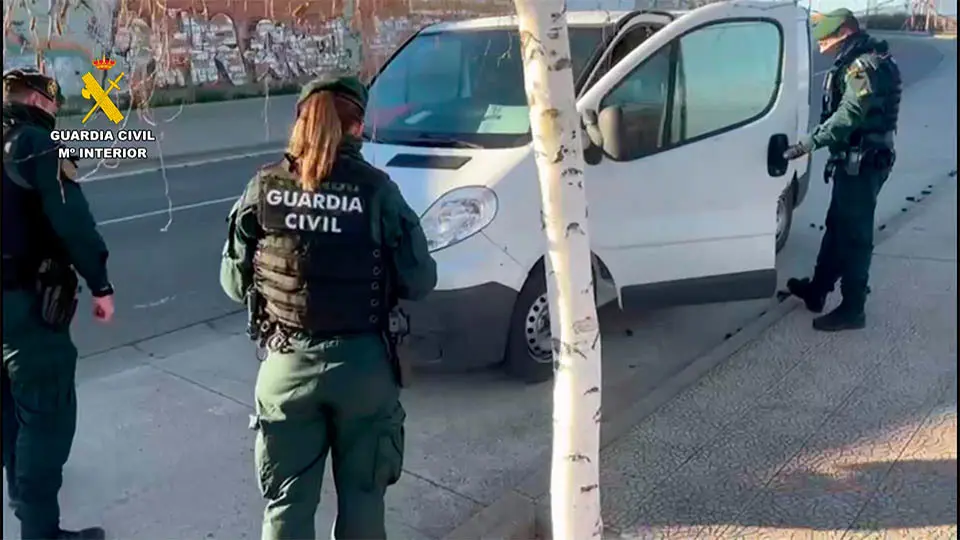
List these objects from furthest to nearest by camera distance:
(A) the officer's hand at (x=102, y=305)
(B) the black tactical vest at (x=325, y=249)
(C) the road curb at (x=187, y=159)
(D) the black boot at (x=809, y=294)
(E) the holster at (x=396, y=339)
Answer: (C) the road curb at (x=187, y=159)
(D) the black boot at (x=809, y=294)
(A) the officer's hand at (x=102, y=305)
(E) the holster at (x=396, y=339)
(B) the black tactical vest at (x=325, y=249)

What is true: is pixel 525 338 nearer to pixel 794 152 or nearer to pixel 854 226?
pixel 794 152

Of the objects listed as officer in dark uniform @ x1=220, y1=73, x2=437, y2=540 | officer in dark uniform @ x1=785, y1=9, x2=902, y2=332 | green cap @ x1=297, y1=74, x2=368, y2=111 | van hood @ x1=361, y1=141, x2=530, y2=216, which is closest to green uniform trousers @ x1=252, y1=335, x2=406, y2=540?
officer in dark uniform @ x1=220, y1=73, x2=437, y2=540

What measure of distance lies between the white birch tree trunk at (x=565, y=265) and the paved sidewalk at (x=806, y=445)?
0.75 m

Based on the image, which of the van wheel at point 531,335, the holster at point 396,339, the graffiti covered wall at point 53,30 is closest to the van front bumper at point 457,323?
the van wheel at point 531,335

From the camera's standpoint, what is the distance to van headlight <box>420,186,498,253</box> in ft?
14.8

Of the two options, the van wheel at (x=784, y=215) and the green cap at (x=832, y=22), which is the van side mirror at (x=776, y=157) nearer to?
the green cap at (x=832, y=22)

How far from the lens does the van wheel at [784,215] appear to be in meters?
7.36

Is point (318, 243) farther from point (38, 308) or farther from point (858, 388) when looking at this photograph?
point (858, 388)

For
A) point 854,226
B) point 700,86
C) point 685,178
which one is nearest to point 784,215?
point 854,226

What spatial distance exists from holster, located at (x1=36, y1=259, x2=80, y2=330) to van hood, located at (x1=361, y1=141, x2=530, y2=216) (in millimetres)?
1710

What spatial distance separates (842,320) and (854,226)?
1.95ft

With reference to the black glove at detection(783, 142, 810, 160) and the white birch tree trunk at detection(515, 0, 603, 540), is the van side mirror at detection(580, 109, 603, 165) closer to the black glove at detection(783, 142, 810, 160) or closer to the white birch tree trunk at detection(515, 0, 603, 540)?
the black glove at detection(783, 142, 810, 160)

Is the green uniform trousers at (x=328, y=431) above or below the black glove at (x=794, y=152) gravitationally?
below

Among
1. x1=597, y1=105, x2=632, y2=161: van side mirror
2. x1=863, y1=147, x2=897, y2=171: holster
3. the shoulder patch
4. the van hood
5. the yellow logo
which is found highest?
the yellow logo
